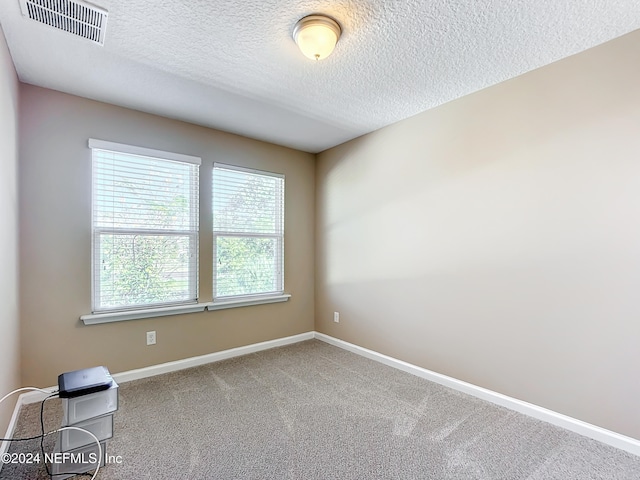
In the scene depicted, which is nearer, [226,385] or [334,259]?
[226,385]

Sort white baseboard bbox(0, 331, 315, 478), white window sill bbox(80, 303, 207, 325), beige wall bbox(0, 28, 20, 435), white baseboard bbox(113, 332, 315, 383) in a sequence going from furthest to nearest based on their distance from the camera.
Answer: white baseboard bbox(113, 332, 315, 383) < white window sill bbox(80, 303, 207, 325) < white baseboard bbox(0, 331, 315, 478) < beige wall bbox(0, 28, 20, 435)

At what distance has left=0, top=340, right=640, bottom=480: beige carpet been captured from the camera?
5.65 feet

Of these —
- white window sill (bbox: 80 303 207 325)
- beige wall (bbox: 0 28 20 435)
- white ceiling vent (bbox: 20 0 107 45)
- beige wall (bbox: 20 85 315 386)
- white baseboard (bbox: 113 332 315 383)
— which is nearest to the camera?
white ceiling vent (bbox: 20 0 107 45)

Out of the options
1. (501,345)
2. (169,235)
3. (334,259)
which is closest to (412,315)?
(501,345)

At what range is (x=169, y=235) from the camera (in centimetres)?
310

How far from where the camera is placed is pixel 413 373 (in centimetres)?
301

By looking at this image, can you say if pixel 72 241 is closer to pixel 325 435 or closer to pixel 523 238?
pixel 325 435

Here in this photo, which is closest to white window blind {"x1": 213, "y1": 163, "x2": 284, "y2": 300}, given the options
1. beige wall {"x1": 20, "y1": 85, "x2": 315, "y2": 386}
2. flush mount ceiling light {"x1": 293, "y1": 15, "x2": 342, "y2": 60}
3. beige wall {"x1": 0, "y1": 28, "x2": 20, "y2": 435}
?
beige wall {"x1": 20, "y1": 85, "x2": 315, "y2": 386}

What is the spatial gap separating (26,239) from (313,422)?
2571 millimetres

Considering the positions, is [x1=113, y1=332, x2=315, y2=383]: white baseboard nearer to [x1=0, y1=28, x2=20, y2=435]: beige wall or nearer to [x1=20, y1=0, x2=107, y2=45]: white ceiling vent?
[x1=0, y1=28, x2=20, y2=435]: beige wall

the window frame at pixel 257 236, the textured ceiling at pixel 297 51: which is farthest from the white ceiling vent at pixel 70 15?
the window frame at pixel 257 236

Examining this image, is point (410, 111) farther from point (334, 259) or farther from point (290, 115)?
point (334, 259)

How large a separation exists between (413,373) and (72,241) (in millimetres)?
3226

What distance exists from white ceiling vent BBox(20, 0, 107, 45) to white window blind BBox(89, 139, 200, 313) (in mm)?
1069
